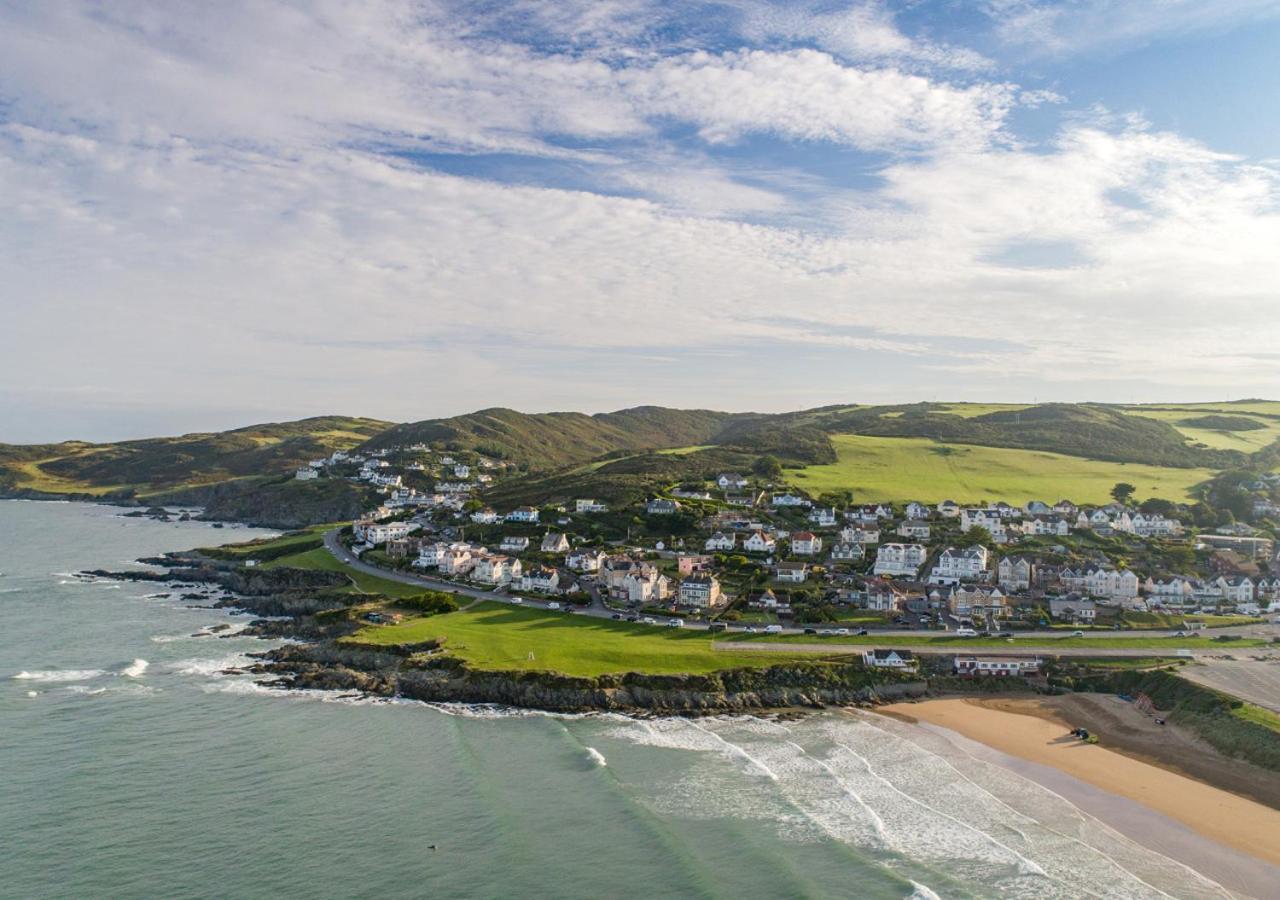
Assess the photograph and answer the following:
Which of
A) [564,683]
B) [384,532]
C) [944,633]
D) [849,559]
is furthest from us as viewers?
[384,532]

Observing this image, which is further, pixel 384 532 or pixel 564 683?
pixel 384 532

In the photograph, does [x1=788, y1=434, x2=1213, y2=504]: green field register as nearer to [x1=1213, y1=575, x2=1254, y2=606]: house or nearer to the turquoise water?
[x1=1213, y1=575, x2=1254, y2=606]: house

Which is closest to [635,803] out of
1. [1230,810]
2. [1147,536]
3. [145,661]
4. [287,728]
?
[287,728]

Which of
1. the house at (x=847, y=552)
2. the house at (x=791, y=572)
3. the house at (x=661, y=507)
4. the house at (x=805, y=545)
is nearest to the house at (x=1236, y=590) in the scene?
the house at (x=847, y=552)

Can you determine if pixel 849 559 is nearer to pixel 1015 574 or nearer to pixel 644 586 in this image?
pixel 1015 574

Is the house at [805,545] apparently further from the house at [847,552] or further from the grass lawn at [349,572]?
the grass lawn at [349,572]

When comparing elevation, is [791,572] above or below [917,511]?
below

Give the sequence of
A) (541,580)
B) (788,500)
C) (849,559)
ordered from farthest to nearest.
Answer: (788,500) < (849,559) < (541,580)

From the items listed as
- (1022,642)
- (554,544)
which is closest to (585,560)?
(554,544)
